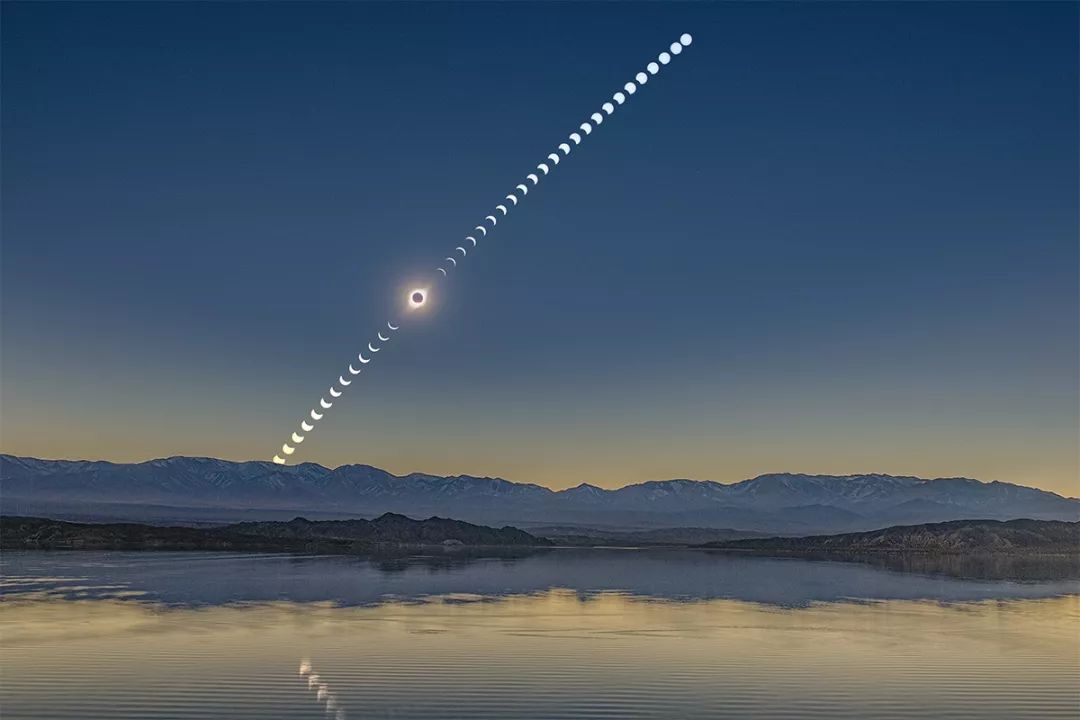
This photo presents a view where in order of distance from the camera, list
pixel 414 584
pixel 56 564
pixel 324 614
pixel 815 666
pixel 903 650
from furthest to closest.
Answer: pixel 56 564
pixel 414 584
pixel 324 614
pixel 903 650
pixel 815 666

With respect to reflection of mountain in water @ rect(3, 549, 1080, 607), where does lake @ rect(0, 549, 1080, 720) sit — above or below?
above

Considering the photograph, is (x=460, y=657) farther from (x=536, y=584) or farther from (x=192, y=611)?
(x=536, y=584)

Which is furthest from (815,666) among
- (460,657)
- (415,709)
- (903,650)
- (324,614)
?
(324,614)

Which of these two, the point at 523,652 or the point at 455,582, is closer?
the point at 523,652

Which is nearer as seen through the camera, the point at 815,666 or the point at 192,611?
the point at 815,666

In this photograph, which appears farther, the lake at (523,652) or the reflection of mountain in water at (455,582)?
the reflection of mountain in water at (455,582)
